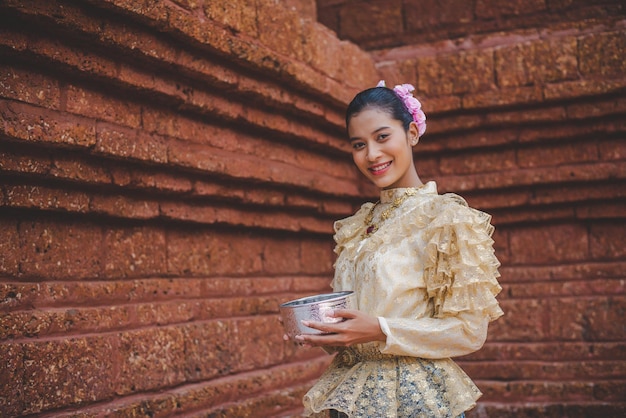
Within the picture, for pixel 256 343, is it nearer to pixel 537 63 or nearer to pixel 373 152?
pixel 373 152

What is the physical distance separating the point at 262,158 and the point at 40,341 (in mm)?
1636

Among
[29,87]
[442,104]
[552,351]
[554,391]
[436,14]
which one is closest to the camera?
[29,87]

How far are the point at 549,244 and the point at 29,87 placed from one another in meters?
3.30

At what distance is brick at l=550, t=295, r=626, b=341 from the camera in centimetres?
434

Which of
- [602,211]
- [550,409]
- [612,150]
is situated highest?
[612,150]

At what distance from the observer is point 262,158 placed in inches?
152

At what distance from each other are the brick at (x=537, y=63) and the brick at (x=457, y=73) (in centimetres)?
7

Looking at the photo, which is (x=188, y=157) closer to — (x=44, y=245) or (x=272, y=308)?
(x=44, y=245)

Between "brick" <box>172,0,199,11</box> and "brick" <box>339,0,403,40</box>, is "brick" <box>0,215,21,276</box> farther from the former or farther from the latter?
"brick" <box>339,0,403,40</box>

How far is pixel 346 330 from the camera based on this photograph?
85.4 inches

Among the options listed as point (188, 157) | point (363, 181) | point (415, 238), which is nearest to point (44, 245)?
point (188, 157)

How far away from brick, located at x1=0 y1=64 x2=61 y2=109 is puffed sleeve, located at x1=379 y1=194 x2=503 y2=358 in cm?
143

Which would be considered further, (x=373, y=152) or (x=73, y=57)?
(x=73, y=57)

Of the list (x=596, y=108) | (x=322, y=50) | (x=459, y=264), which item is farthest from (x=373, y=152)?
(x=596, y=108)
